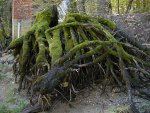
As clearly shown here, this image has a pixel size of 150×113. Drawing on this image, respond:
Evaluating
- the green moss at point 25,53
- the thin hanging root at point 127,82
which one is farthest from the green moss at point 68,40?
the thin hanging root at point 127,82

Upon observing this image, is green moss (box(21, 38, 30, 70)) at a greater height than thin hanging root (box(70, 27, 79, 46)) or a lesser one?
lesser

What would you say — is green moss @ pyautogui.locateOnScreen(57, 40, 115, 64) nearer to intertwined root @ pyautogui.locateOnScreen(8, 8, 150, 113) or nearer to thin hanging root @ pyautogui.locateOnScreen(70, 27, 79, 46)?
intertwined root @ pyautogui.locateOnScreen(8, 8, 150, 113)

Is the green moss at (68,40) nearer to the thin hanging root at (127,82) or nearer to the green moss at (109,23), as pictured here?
the green moss at (109,23)

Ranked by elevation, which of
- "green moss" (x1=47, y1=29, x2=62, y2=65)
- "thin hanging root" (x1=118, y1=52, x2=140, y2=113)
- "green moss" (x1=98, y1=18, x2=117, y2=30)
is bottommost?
"thin hanging root" (x1=118, y1=52, x2=140, y2=113)

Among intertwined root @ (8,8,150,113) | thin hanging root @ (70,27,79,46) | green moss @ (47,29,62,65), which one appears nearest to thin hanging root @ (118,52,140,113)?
intertwined root @ (8,8,150,113)

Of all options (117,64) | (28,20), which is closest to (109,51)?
(117,64)

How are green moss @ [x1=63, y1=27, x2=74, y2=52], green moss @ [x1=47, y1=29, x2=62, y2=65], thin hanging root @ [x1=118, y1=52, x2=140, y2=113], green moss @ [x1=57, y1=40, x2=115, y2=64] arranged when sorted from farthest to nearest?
green moss @ [x1=63, y1=27, x2=74, y2=52]
green moss @ [x1=47, y1=29, x2=62, y2=65]
green moss @ [x1=57, y1=40, x2=115, y2=64]
thin hanging root @ [x1=118, y1=52, x2=140, y2=113]

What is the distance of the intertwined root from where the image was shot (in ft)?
24.9

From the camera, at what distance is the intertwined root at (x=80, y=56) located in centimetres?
758

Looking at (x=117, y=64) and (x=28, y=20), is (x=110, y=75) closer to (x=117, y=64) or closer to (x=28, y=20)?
(x=117, y=64)

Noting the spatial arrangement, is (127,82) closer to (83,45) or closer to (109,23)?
(83,45)

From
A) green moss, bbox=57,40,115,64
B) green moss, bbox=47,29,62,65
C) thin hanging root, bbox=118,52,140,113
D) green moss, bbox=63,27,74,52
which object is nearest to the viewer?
thin hanging root, bbox=118,52,140,113

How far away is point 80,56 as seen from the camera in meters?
7.88

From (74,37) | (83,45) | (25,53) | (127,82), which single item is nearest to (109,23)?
(74,37)
